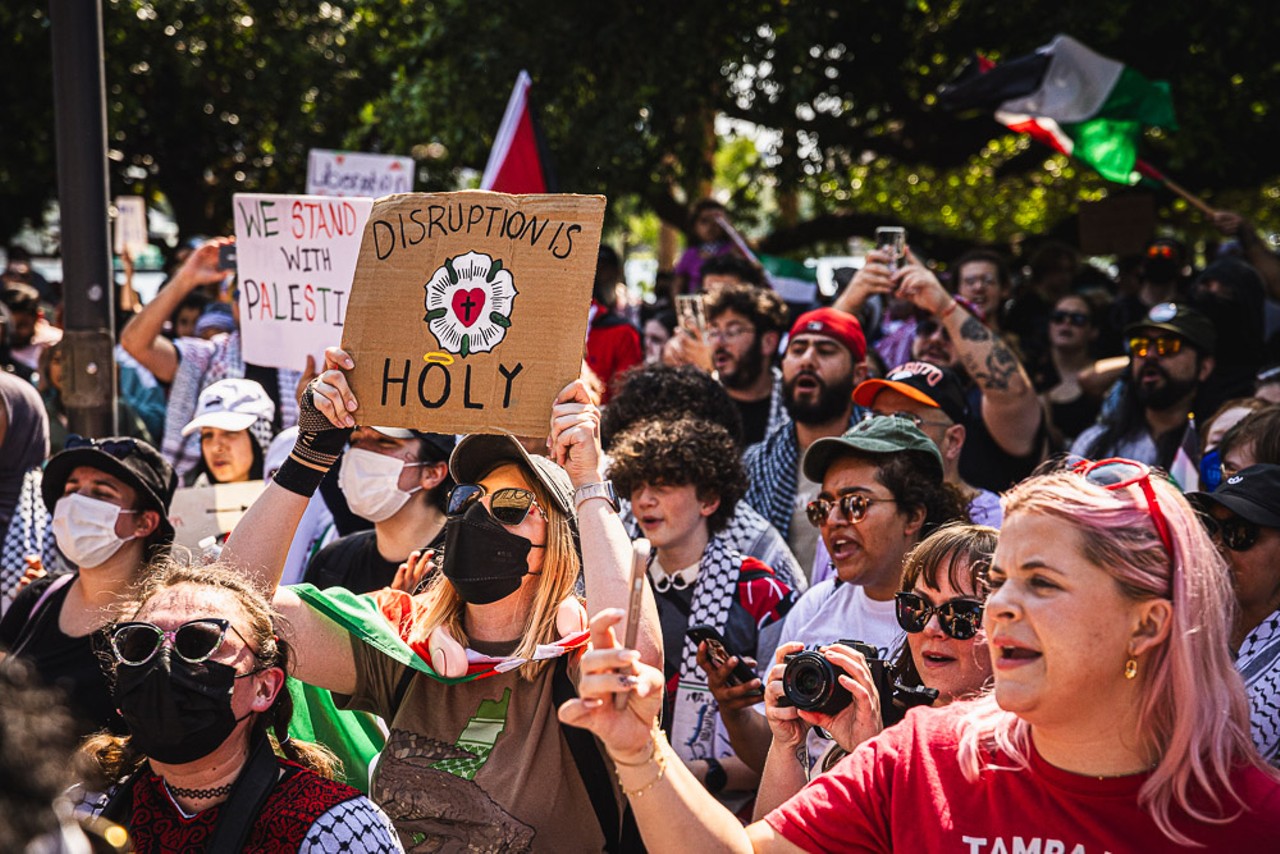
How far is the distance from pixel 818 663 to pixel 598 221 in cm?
119

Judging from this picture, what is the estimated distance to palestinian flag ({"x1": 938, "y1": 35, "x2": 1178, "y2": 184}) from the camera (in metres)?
8.06

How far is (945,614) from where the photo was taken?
9.86 feet

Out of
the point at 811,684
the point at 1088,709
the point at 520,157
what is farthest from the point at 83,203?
the point at 1088,709

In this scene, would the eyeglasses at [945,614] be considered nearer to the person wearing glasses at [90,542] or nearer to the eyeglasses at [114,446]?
the person wearing glasses at [90,542]

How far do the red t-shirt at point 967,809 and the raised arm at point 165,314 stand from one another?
4.68 meters

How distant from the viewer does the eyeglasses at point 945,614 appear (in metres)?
2.98

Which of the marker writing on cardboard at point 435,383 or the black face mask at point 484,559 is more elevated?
the marker writing on cardboard at point 435,383

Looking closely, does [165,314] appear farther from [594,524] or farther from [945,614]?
[945,614]

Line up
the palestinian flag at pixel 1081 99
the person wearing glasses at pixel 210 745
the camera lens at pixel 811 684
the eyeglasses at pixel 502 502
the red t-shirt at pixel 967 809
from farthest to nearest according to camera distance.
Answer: the palestinian flag at pixel 1081 99 < the eyeglasses at pixel 502 502 < the camera lens at pixel 811 684 < the person wearing glasses at pixel 210 745 < the red t-shirt at pixel 967 809

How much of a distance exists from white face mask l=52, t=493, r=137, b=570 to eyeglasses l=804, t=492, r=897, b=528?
2.16 meters

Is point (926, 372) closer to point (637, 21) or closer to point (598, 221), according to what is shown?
point (598, 221)

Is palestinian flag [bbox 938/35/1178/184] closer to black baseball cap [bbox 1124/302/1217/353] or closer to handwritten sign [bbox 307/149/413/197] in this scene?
black baseball cap [bbox 1124/302/1217/353]

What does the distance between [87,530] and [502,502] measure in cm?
165

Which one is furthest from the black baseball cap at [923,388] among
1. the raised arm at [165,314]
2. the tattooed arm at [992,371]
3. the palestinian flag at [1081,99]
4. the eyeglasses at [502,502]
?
the palestinian flag at [1081,99]
